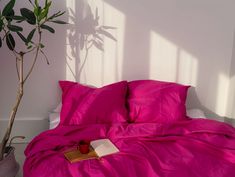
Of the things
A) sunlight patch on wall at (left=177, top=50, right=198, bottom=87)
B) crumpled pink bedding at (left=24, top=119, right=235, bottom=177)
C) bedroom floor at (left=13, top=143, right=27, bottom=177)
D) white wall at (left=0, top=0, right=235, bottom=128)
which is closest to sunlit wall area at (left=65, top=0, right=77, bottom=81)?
white wall at (left=0, top=0, right=235, bottom=128)

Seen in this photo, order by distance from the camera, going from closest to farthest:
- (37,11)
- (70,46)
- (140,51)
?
(37,11) < (70,46) < (140,51)

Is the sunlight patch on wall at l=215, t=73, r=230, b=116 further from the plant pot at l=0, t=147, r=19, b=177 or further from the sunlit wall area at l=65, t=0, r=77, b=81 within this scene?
the plant pot at l=0, t=147, r=19, b=177

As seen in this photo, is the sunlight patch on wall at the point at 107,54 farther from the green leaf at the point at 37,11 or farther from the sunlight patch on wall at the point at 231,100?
the sunlight patch on wall at the point at 231,100

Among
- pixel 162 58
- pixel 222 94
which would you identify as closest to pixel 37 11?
pixel 162 58

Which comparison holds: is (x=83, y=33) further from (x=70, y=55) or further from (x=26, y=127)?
(x=26, y=127)

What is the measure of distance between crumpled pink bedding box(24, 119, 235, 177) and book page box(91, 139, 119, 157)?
0.05 meters

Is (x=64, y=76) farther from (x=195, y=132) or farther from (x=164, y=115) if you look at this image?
(x=195, y=132)

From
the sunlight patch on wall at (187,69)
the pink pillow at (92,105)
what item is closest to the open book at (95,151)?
the pink pillow at (92,105)

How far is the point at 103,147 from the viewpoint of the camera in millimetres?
1909

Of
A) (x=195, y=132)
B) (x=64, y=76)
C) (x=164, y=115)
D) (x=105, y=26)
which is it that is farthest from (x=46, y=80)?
(x=195, y=132)

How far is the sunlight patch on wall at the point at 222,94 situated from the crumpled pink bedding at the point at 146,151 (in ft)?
2.33

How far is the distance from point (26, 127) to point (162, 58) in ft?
4.58

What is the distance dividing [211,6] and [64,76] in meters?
1.46

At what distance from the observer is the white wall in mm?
2482
